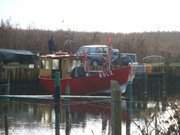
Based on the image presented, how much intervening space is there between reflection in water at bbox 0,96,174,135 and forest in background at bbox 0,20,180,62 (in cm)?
1489

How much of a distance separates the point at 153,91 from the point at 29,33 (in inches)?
483

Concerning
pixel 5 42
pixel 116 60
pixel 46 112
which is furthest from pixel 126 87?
pixel 5 42

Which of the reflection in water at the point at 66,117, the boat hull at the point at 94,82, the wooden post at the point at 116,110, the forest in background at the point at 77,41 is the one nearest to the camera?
the wooden post at the point at 116,110

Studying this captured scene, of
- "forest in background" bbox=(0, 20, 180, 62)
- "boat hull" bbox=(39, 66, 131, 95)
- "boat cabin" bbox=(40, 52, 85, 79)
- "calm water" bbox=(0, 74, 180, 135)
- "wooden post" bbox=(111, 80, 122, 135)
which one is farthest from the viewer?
"forest in background" bbox=(0, 20, 180, 62)

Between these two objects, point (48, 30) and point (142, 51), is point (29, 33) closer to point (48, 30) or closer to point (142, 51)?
point (48, 30)

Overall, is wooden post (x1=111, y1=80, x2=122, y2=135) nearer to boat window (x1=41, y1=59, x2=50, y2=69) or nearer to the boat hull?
the boat hull

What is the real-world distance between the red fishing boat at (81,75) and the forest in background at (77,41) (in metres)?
6.64

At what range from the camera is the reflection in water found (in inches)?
583

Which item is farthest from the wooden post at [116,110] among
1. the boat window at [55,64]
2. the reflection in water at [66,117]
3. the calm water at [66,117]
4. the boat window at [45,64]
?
the boat window at [45,64]

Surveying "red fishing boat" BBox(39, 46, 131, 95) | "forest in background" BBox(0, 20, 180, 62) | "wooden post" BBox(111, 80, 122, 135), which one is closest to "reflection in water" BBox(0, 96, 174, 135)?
"red fishing boat" BBox(39, 46, 131, 95)

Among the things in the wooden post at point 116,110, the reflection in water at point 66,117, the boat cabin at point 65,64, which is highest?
the wooden post at point 116,110

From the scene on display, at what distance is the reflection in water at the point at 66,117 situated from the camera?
1480 cm

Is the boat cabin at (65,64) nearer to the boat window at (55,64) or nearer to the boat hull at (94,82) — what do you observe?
the boat window at (55,64)

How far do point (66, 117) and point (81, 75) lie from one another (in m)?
13.9
